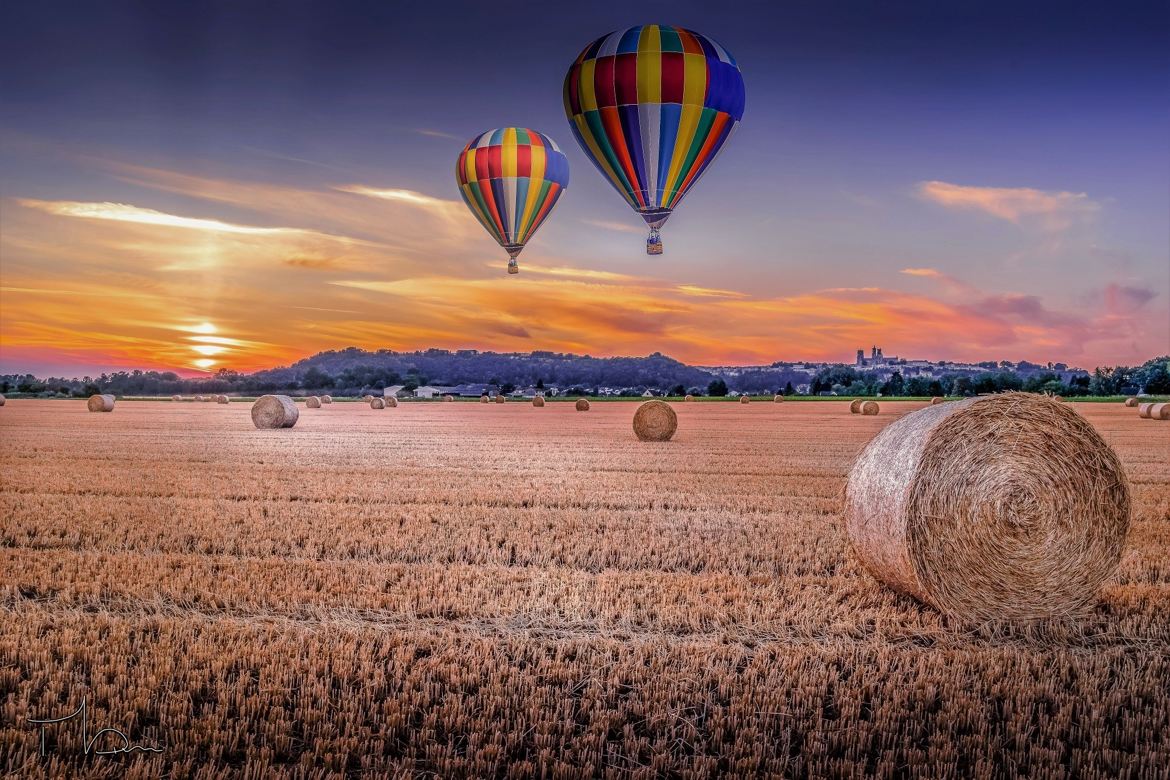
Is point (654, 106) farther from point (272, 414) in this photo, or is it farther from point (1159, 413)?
point (1159, 413)

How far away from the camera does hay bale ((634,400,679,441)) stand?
2531 cm

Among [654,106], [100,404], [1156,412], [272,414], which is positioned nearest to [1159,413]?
[1156,412]

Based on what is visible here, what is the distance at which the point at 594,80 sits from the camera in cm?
2267

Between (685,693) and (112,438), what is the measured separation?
2383 centimetres

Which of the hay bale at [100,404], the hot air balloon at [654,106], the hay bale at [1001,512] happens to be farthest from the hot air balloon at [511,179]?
the hay bale at [100,404]

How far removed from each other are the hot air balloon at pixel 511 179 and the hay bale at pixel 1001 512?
2312 cm

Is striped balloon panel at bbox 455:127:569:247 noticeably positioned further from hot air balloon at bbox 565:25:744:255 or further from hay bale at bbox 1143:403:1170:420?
hay bale at bbox 1143:403:1170:420

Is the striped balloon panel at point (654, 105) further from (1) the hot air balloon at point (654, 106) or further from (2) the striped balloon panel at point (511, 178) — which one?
(2) the striped balloon panel at point (511, 178)

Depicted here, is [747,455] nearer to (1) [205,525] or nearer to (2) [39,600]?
(1) [205,525]

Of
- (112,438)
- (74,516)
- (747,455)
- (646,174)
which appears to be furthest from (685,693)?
(112,438)

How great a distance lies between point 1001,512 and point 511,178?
23769mm

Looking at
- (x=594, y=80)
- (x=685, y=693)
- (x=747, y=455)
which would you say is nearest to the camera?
(x=685, y=693)

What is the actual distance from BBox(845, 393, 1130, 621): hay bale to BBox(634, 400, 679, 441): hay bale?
17.2 meters
